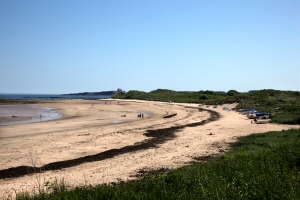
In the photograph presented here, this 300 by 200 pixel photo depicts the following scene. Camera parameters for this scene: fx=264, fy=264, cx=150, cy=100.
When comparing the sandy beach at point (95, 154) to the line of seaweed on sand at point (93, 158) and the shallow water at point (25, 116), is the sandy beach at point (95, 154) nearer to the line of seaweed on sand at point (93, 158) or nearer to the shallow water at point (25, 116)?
the line of seaweed on sand at point (93, 158)

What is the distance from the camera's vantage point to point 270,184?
5.81 metres

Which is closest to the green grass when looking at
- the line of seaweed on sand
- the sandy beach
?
the sandy beach

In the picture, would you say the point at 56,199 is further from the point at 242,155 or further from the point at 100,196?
the point at 242,155

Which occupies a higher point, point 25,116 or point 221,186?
point 221,186

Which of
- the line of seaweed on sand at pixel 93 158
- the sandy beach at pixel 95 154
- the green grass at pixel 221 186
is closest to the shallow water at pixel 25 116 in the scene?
the sandy beach at pixel 95 154

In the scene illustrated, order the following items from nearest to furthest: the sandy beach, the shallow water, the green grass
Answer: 1. the green grass
2. the sandy beach
3. the shallow water

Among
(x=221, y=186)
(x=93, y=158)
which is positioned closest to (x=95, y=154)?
(x=93, y=158)

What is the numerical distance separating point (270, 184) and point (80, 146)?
11.1 m

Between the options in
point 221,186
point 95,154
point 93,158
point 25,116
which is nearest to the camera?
point 221,186

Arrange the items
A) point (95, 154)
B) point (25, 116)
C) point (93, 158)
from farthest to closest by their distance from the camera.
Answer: point (25, 116), point (95, 154), point (93, 158)

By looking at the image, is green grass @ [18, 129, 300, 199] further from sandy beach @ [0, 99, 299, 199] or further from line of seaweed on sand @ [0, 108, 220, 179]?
line of seaweed on sand @ [0, 108, 220, 179]

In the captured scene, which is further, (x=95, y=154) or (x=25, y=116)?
(x=25, y=116)

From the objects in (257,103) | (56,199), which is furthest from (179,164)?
(257,103)

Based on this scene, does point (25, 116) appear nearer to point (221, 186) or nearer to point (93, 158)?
point (93, 158)
